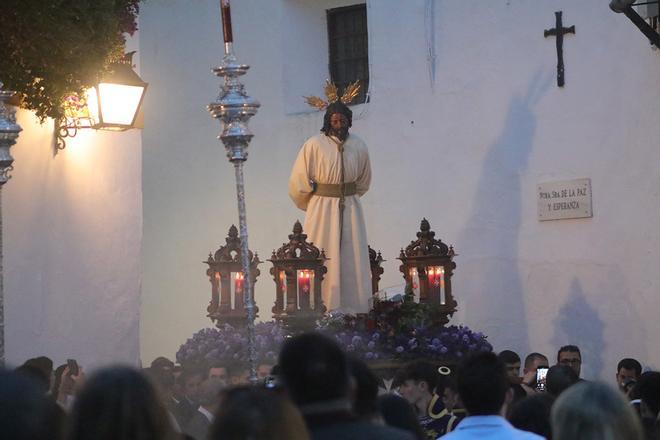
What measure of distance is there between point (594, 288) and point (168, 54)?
6257 mm

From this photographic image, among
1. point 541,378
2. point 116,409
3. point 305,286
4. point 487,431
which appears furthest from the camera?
point 305,286

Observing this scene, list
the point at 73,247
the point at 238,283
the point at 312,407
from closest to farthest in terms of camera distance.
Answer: the point at 312,407, the point at 73,247, the point at 238,283

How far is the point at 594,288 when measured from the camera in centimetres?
1334

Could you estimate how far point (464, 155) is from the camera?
14.4m

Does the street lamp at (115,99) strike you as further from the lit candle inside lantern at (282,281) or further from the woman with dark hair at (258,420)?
the woman with dark hair at (258,420)

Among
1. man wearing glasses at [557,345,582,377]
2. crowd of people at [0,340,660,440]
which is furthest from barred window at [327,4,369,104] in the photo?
crowd of people at [0,340,660,440]

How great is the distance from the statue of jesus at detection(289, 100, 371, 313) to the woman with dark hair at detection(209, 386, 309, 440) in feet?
27.0

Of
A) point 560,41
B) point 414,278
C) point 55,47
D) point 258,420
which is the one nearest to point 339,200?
point 414,278

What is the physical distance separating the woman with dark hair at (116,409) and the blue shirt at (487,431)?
67.8 inches

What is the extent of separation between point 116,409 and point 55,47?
20.9 feet


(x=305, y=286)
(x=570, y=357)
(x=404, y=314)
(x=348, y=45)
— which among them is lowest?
(x=570, y=357)

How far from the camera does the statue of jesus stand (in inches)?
475

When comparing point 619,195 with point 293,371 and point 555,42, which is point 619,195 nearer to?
point 555,42

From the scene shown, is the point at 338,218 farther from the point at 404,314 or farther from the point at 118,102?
the point at 118,102
